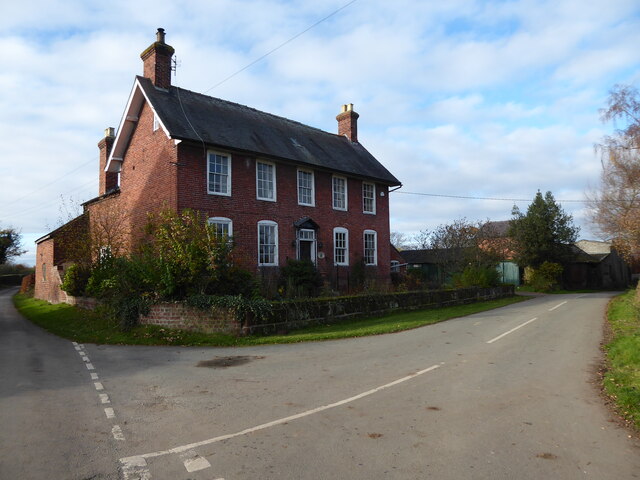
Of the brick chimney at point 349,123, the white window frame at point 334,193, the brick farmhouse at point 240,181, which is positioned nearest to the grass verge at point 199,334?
the brick farmhouse at point 240,181

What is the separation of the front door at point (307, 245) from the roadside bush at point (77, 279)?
32.0 feet

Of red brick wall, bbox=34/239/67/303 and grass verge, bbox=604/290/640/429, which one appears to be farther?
red brick wall, bbox=34/239/67/303

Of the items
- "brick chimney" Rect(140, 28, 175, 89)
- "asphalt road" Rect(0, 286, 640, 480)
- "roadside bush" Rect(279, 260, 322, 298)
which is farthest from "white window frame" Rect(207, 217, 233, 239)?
"asphalt road" Rect(0, 286, 640, 480)

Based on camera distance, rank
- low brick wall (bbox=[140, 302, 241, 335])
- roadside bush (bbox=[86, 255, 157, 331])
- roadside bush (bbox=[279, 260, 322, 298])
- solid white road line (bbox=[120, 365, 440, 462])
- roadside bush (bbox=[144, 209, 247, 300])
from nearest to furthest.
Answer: solid white road line (bbox=[120, 365, 440, 462])
low brick wall (bbox=[140, 302, 241, 335])
roadside bush (bbox=[144, 209, 247, 300])
roadside bush (bbox=[86, 255, 157, 331])
roadside bush (bbox=[279, 260, 322, 298])

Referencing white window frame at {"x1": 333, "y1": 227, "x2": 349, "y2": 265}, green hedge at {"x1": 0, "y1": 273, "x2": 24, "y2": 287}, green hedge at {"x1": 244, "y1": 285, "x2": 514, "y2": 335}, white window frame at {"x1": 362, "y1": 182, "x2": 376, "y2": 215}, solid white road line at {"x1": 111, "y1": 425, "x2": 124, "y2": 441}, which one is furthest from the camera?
green hedge at {"x1": 0, "y1": 273, "x2": 24, "y2": 287}

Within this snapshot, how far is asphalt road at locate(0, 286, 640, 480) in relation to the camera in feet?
14.6

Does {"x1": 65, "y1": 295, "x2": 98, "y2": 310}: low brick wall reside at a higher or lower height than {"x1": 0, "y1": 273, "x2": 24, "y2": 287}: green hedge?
lower

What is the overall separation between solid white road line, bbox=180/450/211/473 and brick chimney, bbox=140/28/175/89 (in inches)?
756

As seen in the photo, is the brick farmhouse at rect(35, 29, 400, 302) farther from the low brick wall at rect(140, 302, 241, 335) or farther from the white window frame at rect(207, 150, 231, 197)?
the low brick wall at rect(140, 302, 241, 335)

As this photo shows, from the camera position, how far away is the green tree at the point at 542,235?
4019 centimetres

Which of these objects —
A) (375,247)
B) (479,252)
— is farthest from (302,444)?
(479,252)

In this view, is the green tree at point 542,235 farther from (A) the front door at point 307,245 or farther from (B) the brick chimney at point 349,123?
(A) the front door at point 307,245

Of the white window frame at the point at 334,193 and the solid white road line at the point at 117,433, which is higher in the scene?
the white window frame at the point at 334,193

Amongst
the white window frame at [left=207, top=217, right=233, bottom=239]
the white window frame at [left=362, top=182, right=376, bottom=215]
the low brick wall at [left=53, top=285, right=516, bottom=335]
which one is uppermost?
the white window frame at [left=362, top=182, right=376, bottom=215]
